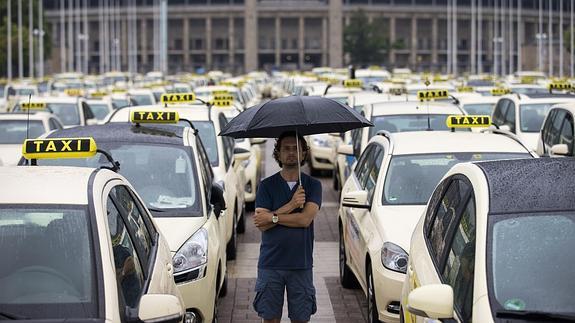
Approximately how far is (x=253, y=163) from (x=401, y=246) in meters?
8.57

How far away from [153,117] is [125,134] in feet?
3.86

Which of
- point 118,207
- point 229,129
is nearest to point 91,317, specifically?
point 118,207

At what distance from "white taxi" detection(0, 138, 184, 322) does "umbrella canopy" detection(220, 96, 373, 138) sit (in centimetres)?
141

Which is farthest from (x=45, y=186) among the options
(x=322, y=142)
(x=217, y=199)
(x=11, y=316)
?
(x=322, y=142)

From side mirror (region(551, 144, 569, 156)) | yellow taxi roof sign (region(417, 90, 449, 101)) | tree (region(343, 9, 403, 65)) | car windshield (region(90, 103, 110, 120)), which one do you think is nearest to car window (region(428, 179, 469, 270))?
side mirror (region(551, 144, 569, 156))

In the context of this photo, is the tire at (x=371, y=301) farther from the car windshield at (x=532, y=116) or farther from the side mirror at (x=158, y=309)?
the car windshield at (x=532, y=116)

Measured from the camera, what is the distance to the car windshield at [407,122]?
16078 millimetres

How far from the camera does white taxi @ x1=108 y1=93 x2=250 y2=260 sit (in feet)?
42.6

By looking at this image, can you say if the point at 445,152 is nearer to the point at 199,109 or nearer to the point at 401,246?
the point at 401,246

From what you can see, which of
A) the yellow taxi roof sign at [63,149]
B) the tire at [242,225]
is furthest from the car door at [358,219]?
the tire at [242,225]

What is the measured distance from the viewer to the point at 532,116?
20484 millimetres

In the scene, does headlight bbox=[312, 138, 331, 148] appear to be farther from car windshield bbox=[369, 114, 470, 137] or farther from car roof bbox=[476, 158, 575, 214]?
car roof bbox=[476, 158, 575, 214]

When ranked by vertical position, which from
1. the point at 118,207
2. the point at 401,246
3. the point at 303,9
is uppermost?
the point at 303,9

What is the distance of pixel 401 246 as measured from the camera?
9.01 m
